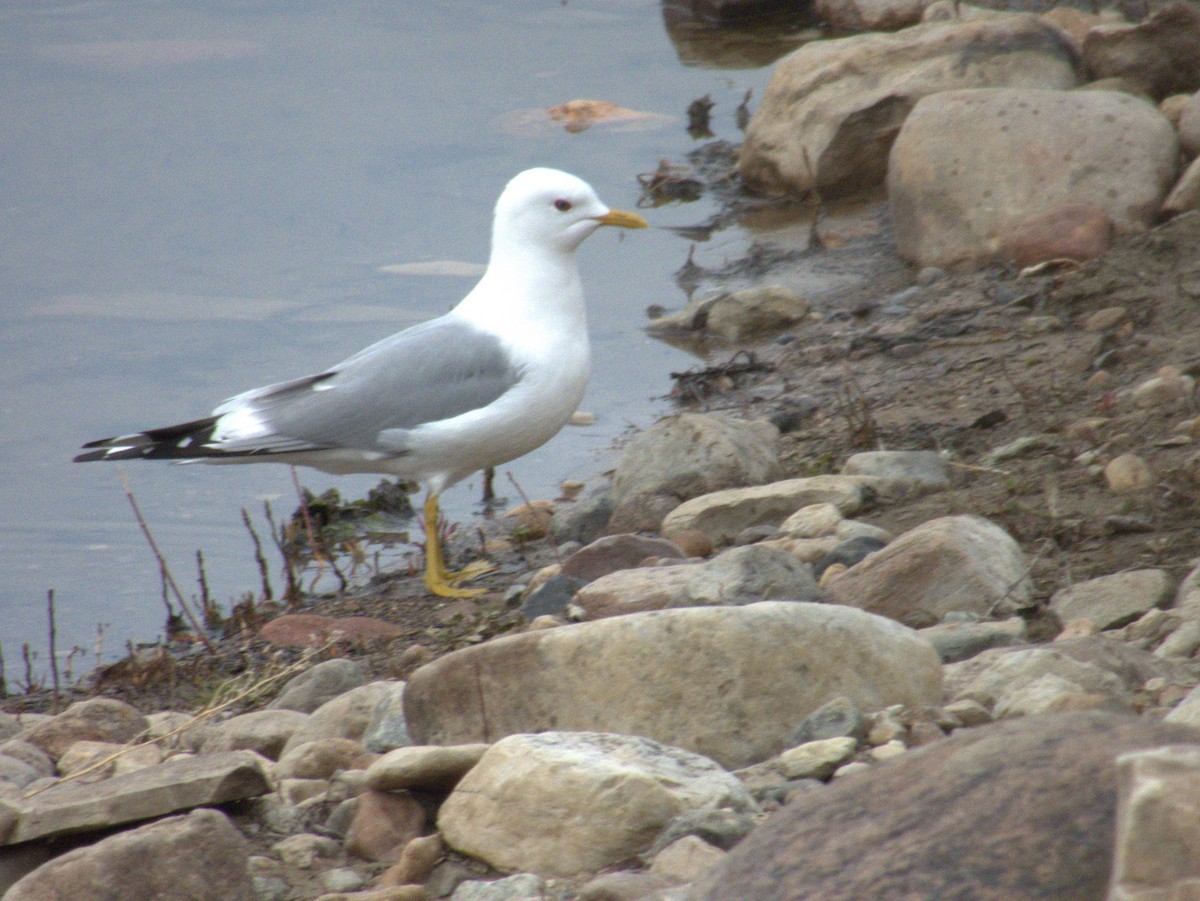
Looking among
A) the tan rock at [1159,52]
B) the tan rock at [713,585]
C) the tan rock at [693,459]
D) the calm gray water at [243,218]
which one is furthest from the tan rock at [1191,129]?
the tan rock at [713,585]

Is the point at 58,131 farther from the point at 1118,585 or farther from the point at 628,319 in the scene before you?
the point at 1118,585

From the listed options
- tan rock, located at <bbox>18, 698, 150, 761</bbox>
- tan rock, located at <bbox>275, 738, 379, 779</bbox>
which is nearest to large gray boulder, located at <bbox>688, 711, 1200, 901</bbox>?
tan rock, located at <bbox>275, 738, 379, 779</bbox>

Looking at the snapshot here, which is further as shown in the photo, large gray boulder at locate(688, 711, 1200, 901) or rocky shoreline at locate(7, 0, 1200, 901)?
rocky shoreline at locate(7, 0, 1200, 901)

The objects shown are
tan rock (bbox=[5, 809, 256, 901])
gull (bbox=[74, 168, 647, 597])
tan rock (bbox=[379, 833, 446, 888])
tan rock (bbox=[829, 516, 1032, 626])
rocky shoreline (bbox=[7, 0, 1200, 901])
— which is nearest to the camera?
rocky shoreline (bbox=[7, 0, 1200, 901])

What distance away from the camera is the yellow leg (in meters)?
5.64

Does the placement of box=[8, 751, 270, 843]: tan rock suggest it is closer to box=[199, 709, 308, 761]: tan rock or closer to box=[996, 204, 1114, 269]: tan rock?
box=[199, 709, 308, 761]: tan rock

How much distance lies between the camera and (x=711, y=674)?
3.06m

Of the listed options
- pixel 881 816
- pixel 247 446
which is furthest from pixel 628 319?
pixel 881 816

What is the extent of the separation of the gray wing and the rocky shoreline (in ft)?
1.99

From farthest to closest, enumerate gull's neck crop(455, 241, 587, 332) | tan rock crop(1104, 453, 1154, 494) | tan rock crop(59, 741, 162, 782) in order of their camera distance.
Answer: gull's neck crop(455, 241, 587, 332)
tan rock crop(1104, 453, 1154, 494)
tan rock crop(59, 741, 162, 782)

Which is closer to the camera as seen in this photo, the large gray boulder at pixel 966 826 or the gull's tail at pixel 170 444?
the large gray boulder at pixel 966 826

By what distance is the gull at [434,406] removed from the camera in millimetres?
5605

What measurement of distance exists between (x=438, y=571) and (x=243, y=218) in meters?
5.68

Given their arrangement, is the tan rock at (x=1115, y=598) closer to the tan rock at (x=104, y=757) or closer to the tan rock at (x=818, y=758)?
the tan rock at (x=818, y=758)
